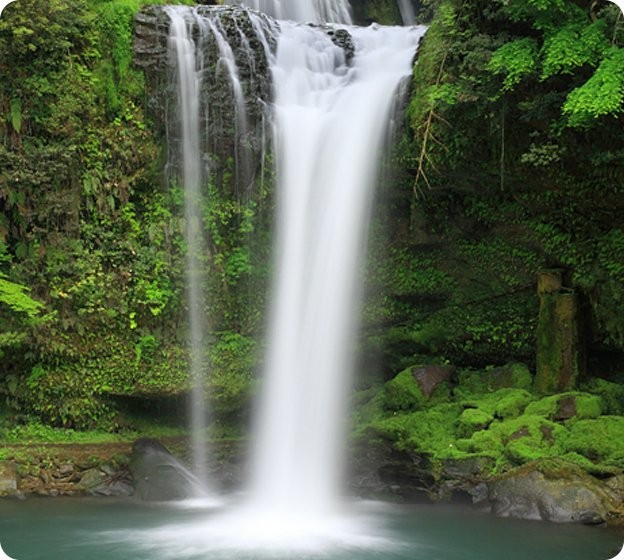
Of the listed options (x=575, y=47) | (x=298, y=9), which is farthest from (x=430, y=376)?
(x=298, y=9)

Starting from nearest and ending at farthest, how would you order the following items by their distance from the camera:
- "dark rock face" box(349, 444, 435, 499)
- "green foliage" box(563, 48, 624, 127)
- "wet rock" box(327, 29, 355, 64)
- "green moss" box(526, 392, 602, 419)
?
"green foliage" box(563, 48, 624, 127), "green moss" box(526, 392, 602, 419), "dark rock face" box(349, 444, 435, 499), "wet rock" box(327, 29, 355, 64)

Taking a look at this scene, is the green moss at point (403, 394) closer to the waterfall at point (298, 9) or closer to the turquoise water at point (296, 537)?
the turquoise water at point (296, 537)

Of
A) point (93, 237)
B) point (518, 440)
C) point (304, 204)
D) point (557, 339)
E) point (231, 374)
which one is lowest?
point (518, 440)

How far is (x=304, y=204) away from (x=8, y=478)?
5665 mm

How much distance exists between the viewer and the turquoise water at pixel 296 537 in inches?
304

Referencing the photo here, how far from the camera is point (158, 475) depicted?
408 inches

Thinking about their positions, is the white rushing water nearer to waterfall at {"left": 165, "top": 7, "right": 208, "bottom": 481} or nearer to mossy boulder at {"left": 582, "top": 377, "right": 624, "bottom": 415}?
waterfall at {"left": 165, "top": 7, "right": 208, "bottom": 481}

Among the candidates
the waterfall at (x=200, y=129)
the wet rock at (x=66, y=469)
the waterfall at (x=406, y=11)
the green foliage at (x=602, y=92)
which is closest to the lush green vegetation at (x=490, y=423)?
the waterfall at (x=200, y=129)

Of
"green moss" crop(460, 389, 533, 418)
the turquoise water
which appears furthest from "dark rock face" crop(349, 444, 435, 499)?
"green moss" crop(460, 389, 533, 418)

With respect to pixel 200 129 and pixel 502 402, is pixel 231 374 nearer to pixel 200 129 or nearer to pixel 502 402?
pixel 200 129

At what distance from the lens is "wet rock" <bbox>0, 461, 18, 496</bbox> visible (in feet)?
33.3

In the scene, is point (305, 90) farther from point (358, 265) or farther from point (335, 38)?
point (358, 265)

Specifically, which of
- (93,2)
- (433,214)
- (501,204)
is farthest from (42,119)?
(501,204)

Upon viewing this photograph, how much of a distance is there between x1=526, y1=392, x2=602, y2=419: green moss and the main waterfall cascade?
107 inches
